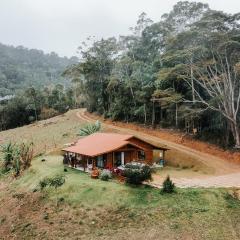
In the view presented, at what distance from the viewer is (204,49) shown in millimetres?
43219

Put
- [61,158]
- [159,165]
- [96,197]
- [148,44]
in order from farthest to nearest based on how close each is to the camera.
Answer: [148,44] < [61,158] < [159,165] < [96,197]

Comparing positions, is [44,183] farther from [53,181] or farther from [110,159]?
[110,159]

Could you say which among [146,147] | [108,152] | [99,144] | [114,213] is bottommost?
[114,213]

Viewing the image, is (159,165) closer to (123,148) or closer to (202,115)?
(123,148)

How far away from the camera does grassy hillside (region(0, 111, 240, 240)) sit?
26469mm

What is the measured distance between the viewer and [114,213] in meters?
28.7

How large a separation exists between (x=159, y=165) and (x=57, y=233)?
16.1 meters

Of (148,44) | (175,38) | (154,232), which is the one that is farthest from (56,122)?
(154,232)

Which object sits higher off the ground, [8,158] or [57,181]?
[57,181]

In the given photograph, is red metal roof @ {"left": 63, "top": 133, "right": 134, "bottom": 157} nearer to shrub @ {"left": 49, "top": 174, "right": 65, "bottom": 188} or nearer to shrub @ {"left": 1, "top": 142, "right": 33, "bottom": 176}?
shrub @ {"left": 49, "top": 174, "right": 65, "bottom": 188}

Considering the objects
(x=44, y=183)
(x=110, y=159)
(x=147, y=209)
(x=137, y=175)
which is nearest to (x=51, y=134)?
(x=110, y=159)

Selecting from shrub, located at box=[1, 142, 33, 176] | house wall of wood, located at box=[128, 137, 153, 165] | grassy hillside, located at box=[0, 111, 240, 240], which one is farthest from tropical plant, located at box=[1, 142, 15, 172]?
house wall of wood, located at box=[128, 137, 153, 165]

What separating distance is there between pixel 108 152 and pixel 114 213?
947 cm

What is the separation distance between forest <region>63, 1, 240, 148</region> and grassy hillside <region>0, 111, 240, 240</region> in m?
16.3
